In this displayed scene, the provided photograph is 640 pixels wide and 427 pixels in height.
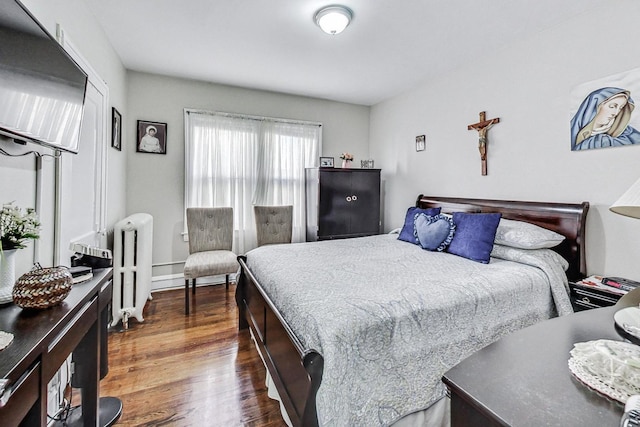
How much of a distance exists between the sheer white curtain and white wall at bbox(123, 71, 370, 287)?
0.46 feet

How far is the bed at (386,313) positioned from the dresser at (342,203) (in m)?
1.45

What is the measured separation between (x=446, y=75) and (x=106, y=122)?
3.52 meters

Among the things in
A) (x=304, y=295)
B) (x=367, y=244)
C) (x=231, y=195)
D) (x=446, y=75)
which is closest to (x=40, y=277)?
(x=304, y=295)

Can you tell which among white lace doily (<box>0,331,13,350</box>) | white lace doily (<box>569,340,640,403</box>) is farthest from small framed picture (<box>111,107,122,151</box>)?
white lace doily (<box>569,340,640,403</box>)

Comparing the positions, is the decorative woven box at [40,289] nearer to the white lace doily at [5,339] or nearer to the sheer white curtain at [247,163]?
the white lace doily at [5,339]

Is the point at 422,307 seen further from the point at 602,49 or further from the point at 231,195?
the point at 231,195

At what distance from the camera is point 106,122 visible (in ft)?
8.41

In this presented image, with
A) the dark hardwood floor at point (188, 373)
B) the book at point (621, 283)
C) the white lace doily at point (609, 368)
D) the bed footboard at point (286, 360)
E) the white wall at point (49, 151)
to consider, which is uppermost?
the white wall at point (49, 151)

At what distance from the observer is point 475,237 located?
2260 mm

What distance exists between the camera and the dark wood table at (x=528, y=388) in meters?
0.61

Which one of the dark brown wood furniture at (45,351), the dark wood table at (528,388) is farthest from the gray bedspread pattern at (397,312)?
the dark brown wood furniture at (45,351)

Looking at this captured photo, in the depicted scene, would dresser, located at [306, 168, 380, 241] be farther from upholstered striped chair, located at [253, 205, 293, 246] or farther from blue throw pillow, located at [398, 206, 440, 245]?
blue throw pillow, located at [398, 206, 440, 245]

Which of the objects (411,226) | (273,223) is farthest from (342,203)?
(411,226)

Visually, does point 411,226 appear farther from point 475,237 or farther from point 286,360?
point 286,360
